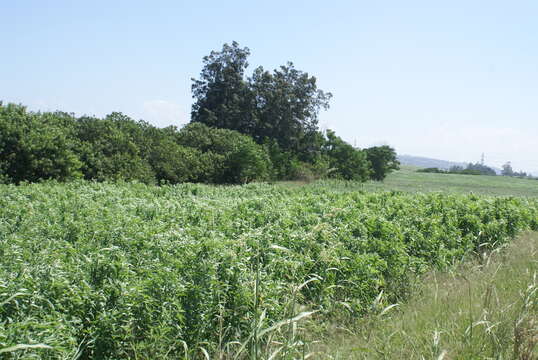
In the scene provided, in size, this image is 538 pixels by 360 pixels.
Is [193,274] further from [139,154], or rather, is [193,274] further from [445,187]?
[445,187]

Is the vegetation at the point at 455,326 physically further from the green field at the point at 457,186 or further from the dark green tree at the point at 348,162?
the dark green tree at the point at 348,162

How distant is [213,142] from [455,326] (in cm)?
1741

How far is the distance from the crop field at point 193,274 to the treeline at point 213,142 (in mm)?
5369

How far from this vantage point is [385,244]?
5309 millimetres

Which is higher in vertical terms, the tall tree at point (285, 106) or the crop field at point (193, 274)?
the tall tree at point (285, 106)

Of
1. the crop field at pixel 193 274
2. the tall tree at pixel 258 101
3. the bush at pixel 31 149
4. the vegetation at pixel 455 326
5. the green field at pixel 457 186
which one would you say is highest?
the tall tree at pixel 258 101

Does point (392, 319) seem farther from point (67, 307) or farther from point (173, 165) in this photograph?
point (173, 165)

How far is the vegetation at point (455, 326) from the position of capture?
2.83 m

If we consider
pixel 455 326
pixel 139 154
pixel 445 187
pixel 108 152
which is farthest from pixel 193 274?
pixel 445 187

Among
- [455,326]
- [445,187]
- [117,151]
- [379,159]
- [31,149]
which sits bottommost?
[455,326]

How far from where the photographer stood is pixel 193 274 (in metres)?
3.29

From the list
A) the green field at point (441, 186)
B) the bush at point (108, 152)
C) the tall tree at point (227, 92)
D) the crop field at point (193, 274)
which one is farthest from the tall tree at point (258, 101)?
the crop field at point (193, 274)


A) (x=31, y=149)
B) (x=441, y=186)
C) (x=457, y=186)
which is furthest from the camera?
(x=457, y=186)

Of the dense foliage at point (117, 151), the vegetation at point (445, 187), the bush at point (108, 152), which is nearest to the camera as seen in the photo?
the dense foliage at point (117, 151)
